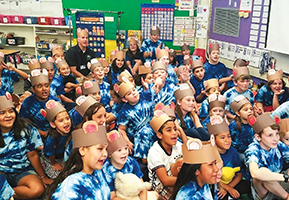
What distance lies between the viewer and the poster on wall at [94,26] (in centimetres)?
742

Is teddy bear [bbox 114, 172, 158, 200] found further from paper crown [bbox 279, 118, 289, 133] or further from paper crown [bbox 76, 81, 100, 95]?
paper crown [bbox 76, 81, 100, 95]

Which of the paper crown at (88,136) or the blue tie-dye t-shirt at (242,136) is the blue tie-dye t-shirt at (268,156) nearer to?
the blue tie-dye t-shirt at (242,136)

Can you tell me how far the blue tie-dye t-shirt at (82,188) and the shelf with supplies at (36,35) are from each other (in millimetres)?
6658

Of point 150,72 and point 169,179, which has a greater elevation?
point 150,72

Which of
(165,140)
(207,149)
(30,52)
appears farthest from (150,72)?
(30,52)

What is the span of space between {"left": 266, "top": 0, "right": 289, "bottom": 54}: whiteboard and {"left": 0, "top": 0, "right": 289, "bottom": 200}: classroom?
2 centimetres

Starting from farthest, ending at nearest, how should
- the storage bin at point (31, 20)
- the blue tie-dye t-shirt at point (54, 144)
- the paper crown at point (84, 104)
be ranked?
the storage bin at point (31, 20) → the paper crown at point (84, 104) → the blue tie-dye t-shirt at point (54, 144)

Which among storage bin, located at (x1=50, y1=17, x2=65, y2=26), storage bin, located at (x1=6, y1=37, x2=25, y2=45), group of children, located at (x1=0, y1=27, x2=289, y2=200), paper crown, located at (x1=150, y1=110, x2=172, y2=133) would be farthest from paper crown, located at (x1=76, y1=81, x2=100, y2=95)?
storage bin, located at (x1=6, y1=37, x2=25, y2=45)

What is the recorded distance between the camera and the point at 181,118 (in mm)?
3217

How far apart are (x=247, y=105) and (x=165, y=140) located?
3.69 ft

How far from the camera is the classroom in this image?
1.89m

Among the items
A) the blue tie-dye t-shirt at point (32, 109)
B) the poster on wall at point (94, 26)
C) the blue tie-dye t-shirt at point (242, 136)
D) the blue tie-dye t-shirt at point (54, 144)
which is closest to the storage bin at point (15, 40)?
the poster on wall at point (94, 26)

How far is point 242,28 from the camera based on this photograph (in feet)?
19.1

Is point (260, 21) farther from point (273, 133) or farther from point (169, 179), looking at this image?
point (169, 179)
